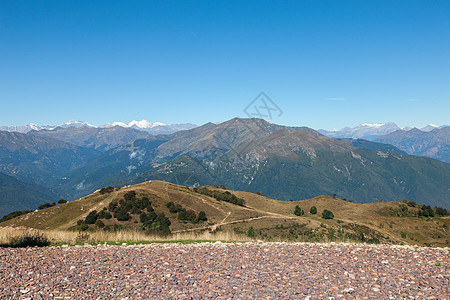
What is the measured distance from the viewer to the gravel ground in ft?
32.8

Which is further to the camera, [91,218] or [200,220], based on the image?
[200,220]

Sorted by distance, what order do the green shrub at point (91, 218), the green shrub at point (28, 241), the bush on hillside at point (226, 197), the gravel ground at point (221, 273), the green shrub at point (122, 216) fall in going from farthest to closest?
the bush on hillside at point (226, 197) → the green shrub at point (122, 216) → the green shrub at point (91, 218) → the green shrub at point (28, 241) → the gravel ground at point (221, 273)

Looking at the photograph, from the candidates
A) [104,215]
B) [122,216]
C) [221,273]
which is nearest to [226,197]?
[122,216]

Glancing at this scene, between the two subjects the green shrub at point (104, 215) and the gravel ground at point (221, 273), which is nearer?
the gravel ground at point (221, 273)

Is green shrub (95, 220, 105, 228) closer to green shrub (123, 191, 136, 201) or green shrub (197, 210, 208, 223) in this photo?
green shrub (123, 191, 136, 201)

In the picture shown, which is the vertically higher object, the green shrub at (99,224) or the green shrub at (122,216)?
the green shrub at (122,216)

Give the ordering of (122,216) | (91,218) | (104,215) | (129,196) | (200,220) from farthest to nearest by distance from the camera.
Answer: (129,196) < (200,220) < (104,215) < (122,216) < (91,218)

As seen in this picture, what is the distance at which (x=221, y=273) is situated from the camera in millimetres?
12367

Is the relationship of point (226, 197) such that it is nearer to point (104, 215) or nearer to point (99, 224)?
point (104, 215)

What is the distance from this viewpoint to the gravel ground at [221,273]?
1000cm

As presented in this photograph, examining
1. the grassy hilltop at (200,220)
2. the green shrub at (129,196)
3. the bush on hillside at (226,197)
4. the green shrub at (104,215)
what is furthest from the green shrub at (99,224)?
the bush on hillside at (226,197)

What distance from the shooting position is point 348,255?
50.8 ft

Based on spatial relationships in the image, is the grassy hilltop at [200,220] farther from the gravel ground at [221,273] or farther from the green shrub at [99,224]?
the gravel ground at [221,273]

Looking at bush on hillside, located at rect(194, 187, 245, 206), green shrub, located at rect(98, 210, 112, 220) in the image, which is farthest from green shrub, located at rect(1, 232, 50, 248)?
bush on hillside, located at rect(194, 187, 245, 206)
